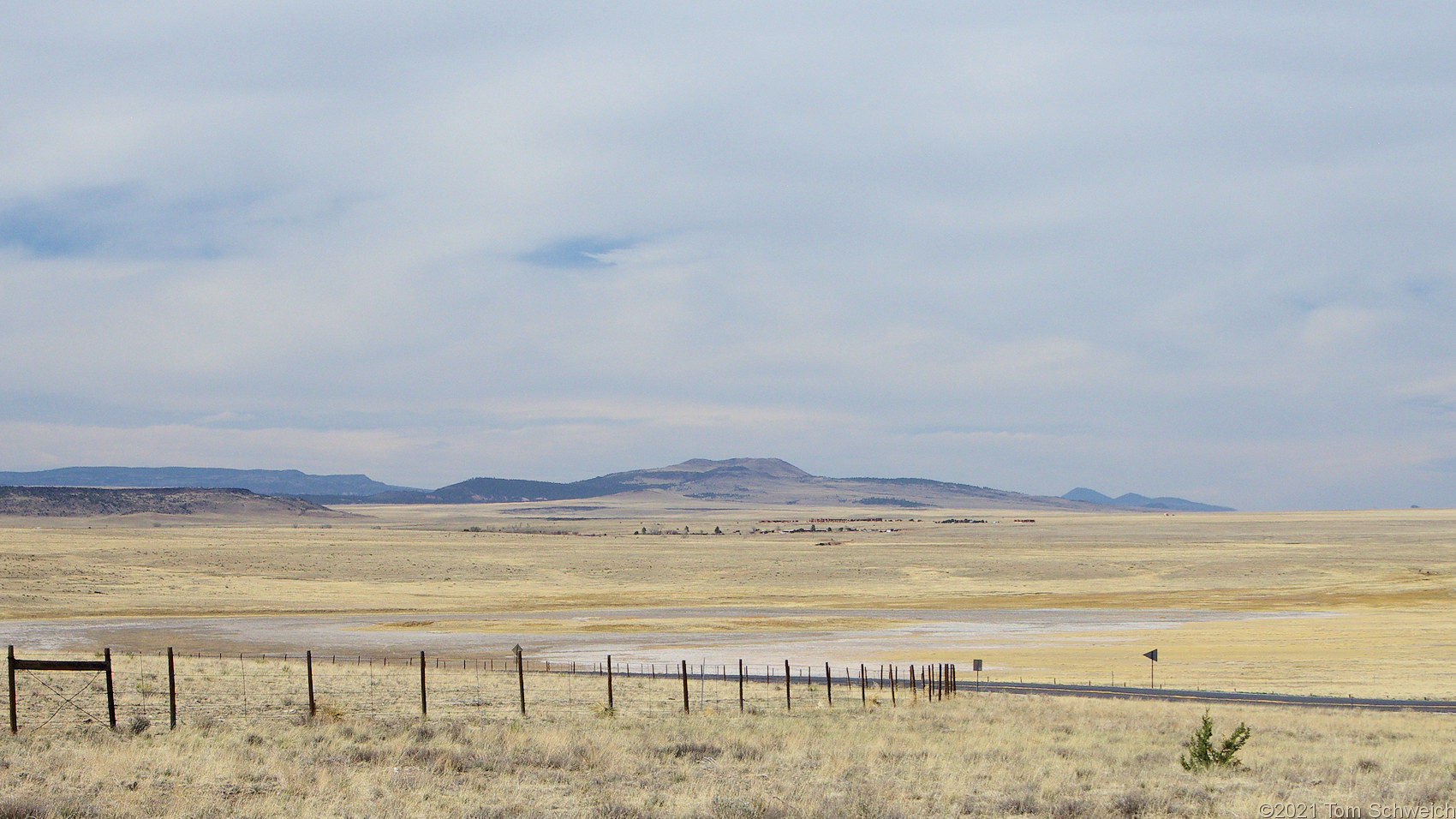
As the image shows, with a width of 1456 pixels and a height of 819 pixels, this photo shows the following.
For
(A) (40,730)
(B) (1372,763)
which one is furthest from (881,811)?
(A) (40,730)

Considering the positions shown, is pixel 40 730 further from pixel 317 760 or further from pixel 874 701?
pixel 874 701

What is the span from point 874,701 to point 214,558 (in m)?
82.9

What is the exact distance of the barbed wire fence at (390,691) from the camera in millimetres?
20828

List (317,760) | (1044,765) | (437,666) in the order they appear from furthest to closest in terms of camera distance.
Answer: (437,666)
(1044,765)
(317,760)

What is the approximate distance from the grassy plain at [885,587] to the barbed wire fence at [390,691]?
443 inches

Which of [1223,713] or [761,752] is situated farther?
[1223,713]

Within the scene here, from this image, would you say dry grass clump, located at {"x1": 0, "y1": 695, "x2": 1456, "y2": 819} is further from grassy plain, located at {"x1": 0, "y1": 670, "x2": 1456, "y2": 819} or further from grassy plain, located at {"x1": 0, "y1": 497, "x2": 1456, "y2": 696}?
grassy plain, located at {"x1": 0, "y1": 497, "x2": 1456, "y2": 696}

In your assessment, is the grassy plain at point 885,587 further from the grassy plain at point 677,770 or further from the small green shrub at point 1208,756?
the small green shrub at point 1208,756

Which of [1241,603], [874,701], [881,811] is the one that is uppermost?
[881,811]

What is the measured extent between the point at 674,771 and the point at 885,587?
2771 inches

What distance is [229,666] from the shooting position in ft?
107

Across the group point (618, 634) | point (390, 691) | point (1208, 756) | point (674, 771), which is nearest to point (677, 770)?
point (674, 771)

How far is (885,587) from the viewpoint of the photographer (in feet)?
277

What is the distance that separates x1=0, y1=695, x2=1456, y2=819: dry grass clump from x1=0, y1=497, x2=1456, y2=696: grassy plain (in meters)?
20.4
